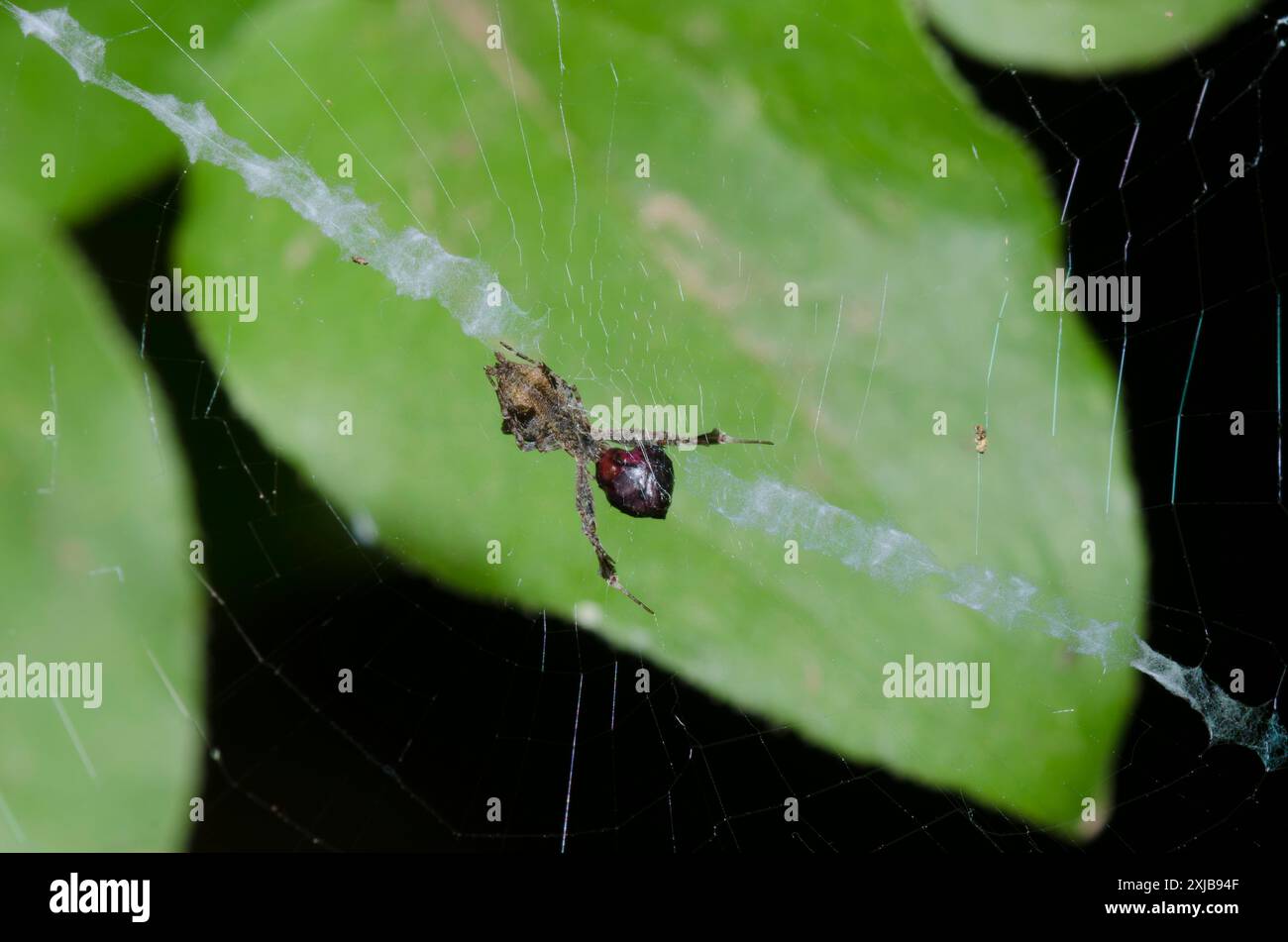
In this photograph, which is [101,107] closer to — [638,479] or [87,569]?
[87,569]

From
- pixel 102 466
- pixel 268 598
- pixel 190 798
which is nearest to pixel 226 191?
pixel 102 466

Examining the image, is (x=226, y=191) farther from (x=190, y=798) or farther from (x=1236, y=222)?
(x=1236, y=222)

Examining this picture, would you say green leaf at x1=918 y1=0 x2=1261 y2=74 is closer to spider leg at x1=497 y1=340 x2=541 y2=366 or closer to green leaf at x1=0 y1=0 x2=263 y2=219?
spider leg at x1=497 y1=340 x2=541 y2=366

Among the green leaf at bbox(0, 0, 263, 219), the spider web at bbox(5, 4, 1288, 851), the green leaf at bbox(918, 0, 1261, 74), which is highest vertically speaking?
the green leaf at bbox(918, 0, 1261, 74)

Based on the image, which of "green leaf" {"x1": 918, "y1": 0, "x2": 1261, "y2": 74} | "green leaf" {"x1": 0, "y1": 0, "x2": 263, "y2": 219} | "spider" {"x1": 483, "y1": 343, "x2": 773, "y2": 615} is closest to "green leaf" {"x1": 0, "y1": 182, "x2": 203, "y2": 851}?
"green leaf" {"x1": 0, "y1": 0, "x2": 263, "y2": 219}

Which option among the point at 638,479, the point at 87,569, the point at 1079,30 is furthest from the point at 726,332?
the point at 87,569
